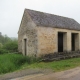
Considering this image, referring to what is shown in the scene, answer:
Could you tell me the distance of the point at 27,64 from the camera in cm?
1341

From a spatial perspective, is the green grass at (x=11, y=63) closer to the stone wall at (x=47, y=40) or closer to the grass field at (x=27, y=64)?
→ the grass field at (x=27, y=64)

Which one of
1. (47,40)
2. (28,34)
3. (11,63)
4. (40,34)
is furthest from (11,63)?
(28,34)

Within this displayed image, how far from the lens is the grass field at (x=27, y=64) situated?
1142 centimetres

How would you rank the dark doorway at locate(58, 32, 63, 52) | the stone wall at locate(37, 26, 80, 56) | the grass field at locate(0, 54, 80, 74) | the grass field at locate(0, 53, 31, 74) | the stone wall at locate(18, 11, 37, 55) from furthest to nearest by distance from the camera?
the dark doorway at locate(58, 32, 63, 52)
the stone wall at locate(18, 11, 37, 55)
the stone wall at locate(37, 26, 80, 56)
the grass field at locate(0, 53, 31, 74)
the grass field at locate(0, 54, 80, 74)

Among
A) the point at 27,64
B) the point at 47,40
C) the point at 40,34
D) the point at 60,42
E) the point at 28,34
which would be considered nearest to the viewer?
the point at 27,64

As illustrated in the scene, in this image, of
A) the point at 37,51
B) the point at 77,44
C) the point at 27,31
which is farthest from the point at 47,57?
the point at 77,44

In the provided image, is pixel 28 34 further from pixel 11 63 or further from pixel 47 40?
pixel 11 63

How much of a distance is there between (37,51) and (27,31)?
3.32 metres

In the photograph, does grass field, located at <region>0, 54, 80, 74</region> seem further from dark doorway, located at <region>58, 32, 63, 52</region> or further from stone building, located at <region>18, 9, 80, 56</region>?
dark doorway, located at <region>58, 32, 63, 52</region>

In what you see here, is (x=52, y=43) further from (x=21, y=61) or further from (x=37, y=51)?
(x=21, y=61)

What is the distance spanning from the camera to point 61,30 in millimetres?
17969

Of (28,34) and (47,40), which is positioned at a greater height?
(28,34)

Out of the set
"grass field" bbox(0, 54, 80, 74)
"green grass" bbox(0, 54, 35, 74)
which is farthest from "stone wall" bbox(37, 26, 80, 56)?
"green grass" bbox(0, 54, 35, 74)

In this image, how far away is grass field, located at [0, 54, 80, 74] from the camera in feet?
37.5
